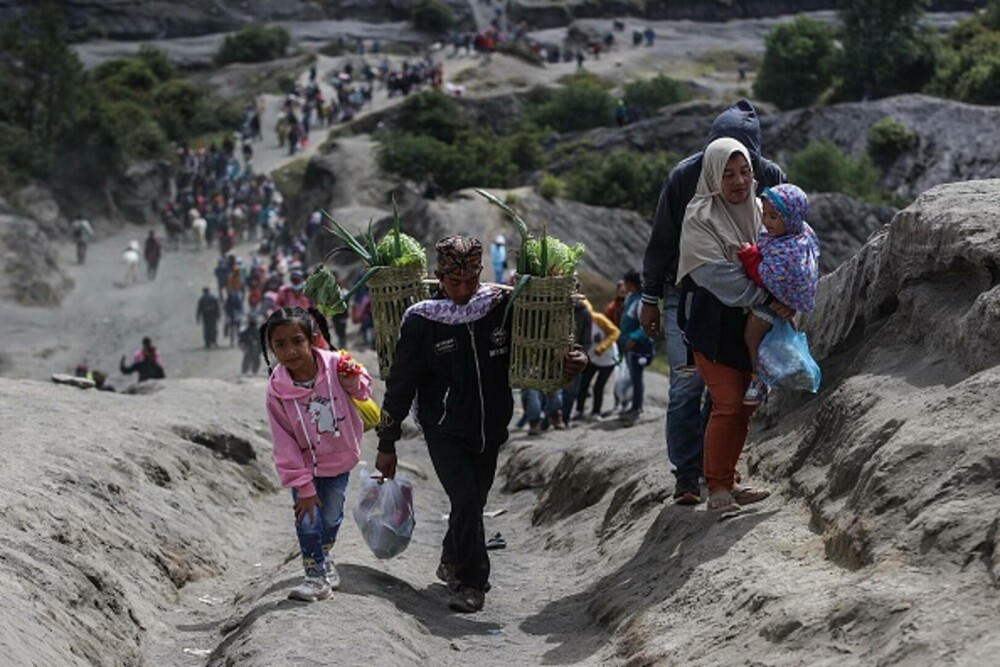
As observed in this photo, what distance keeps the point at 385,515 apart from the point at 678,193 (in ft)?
7.06

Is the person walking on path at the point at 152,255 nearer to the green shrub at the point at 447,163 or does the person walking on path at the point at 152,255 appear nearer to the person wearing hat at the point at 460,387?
the green shrub at the point at 447,163

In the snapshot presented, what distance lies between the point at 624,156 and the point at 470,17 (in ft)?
164

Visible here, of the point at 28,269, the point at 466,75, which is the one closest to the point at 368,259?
the point at 28,269

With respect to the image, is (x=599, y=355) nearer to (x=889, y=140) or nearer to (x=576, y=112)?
(x=889, y=140)

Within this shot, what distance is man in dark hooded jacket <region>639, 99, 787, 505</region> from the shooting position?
29.6 feet

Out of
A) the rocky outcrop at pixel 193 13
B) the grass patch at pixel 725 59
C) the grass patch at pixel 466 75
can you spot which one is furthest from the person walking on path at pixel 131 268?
the rocky outcrop at pixel 193 13

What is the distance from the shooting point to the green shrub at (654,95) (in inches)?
3004

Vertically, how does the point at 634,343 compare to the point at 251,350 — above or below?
above

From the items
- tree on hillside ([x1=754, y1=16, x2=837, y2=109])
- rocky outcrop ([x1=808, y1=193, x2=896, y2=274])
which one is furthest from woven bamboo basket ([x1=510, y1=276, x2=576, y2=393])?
tree on hillside ([x1=754, y1=16, x2=837, y2=109])

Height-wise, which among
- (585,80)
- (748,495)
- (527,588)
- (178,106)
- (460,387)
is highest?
(460,387)

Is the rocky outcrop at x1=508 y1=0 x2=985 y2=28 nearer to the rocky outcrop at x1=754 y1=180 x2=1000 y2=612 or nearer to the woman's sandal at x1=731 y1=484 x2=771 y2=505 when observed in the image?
the rocky outcrop at x1=754 y1=180 x2=1000 y2=612

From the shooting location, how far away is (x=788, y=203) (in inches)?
321

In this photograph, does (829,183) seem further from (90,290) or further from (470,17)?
(470,17)

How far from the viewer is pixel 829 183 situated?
54.5m
